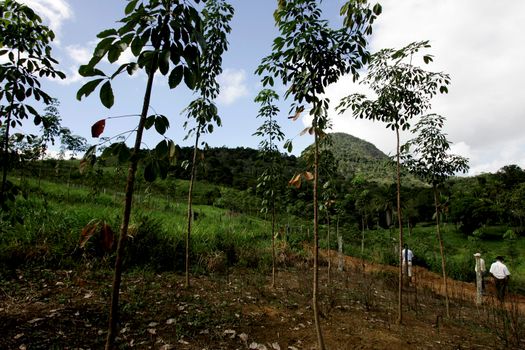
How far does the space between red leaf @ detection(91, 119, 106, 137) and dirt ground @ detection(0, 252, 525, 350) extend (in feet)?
11.5

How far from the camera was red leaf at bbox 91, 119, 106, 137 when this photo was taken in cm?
159

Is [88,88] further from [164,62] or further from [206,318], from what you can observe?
[206,318]

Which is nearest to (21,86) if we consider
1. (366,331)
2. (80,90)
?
(80,90)

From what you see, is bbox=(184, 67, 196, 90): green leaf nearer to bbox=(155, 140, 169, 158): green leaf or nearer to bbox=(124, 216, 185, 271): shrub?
bbox=(155, 140, 169, 158): green leaf

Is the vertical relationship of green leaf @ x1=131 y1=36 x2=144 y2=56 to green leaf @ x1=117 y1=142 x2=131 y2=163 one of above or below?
above

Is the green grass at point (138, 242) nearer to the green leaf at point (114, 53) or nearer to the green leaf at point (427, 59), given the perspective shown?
the green leaf at point (114, 53)

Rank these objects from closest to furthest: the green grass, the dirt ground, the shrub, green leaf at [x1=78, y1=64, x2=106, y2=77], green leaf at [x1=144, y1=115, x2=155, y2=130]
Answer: green leaf at [x1=78, y1=64, x2=106, y2=77], green leaf at [x1=144, y1=115, x2=155, y2=130], the dirt ground, the green grass, the shrub

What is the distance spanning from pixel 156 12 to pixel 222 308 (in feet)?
17.0

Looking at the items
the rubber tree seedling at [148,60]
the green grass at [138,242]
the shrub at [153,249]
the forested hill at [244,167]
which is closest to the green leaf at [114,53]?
the rubber tree seedling at [148,60]

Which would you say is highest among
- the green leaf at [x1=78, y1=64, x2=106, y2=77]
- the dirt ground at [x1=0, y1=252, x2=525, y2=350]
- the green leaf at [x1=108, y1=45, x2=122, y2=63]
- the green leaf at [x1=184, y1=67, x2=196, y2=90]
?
the green leaf at [x1=108, y1=45, x2=122, y2=63]

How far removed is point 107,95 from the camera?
5.17 feet

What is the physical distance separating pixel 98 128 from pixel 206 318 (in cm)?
434

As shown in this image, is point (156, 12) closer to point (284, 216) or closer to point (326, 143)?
point (326, 143)

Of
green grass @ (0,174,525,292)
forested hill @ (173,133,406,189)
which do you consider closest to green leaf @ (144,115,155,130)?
green grass @ (0,174,525,292)
